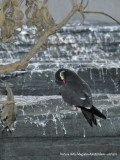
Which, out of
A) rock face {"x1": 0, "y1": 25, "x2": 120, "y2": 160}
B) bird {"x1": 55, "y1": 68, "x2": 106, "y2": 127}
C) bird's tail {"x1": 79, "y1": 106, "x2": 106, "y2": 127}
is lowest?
rock face {"x1": 0, "y1": 25, "x2": 120, "y2": 160}

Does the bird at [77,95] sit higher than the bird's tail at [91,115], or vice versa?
the bird at [77,95]

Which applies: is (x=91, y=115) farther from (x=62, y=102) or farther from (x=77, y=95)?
(x=62, y=102)

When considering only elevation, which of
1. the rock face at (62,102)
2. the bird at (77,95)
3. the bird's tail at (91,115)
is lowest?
the rock face at (62,102)

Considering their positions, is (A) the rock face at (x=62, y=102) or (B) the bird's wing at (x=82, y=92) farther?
(B) the bird's wing at (x=82, y=92)

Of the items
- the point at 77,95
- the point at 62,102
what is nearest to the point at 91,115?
the point at 77,95

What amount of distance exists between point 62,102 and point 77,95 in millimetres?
275

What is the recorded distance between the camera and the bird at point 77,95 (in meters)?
2.03

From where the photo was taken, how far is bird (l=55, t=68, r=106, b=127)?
2033 mm

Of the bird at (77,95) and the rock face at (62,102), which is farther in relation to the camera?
the bird at (77,95)

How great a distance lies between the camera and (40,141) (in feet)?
6.48

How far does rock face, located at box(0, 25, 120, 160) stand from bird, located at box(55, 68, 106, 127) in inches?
1.9

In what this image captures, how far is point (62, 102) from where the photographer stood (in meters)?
2.36

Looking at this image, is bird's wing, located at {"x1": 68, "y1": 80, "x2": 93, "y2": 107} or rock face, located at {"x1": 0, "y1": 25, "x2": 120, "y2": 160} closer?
rock face, located at {"x1": 0, "y1": 25, "x2": 120, "y2": 160}

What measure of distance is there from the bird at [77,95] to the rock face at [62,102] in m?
0.05
